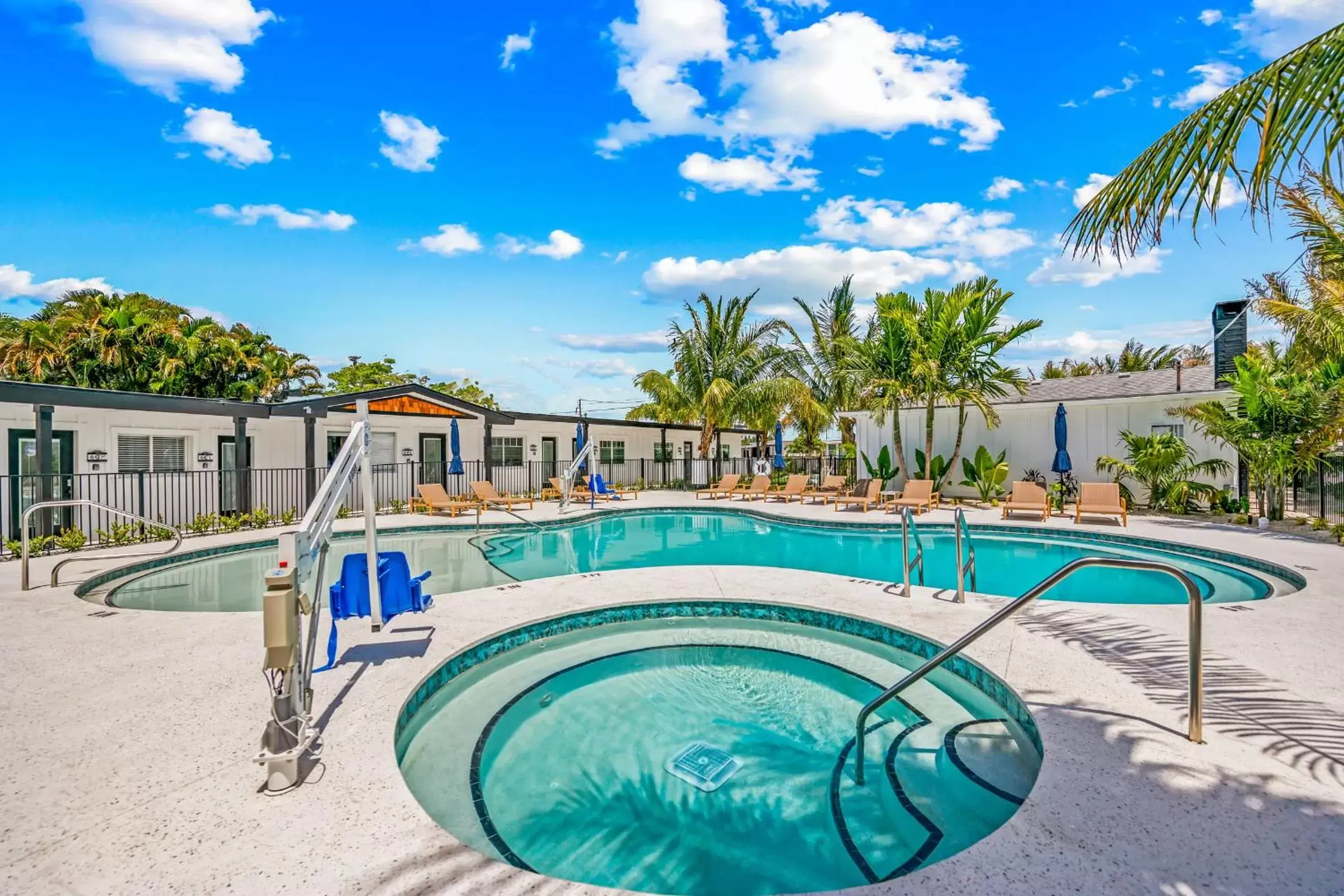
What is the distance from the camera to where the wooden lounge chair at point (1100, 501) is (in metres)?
11.9

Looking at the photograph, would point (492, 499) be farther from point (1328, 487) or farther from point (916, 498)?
point (1328, 487)

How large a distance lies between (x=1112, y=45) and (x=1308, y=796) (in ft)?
24.9

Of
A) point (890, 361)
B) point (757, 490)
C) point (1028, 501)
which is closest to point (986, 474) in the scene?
point (1028, 501)

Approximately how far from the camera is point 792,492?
1725 cm

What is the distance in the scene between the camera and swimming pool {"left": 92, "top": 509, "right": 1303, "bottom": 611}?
7922 millimetres

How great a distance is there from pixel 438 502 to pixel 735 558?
8.02 m

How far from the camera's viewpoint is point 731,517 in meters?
15.5

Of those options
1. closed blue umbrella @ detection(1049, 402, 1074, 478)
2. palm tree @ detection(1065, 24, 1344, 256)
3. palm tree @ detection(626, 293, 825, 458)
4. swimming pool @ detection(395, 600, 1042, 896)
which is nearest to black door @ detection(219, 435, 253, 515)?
swimming pool @ detection(395, 600, 1042, 896)

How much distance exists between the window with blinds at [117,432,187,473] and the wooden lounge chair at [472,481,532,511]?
611 centimetres

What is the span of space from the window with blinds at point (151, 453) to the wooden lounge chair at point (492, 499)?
240 inches

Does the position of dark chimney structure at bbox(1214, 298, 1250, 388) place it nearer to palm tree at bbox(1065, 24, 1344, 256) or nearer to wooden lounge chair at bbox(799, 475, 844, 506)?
wooden lounge chair at bbox(799, 475, 844, 506)

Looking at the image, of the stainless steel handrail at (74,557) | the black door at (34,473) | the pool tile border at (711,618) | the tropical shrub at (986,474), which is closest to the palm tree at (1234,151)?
the pool tile border at (711,618)

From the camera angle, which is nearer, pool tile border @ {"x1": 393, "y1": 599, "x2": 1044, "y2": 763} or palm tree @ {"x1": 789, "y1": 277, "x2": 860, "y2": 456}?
pool tile border @ {"x1": 393, "y1": 599, "x2": 1044, "y2": 763}

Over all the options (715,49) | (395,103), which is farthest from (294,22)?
(715,49)
